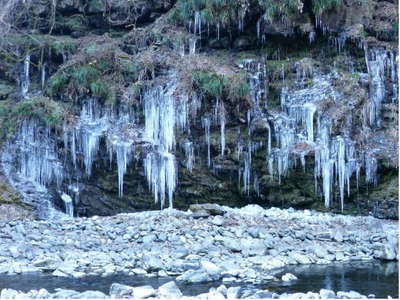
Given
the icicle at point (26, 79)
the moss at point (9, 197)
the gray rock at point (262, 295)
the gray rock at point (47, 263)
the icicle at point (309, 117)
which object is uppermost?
the icicle at point (26, 79)

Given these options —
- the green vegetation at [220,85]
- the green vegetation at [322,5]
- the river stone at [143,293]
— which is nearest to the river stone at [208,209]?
the green vegetation at [220,85]

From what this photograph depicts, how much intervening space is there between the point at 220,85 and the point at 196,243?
15.1 feet

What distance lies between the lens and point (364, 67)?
14.7m

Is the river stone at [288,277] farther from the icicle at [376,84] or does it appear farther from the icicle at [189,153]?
the icicle at [376,84]

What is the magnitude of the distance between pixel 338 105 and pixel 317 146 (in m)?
1.18

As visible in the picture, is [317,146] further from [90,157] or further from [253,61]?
[90,157]

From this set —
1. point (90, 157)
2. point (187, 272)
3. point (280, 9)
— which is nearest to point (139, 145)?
point (90, 157)

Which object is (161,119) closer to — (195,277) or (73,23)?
(73,23)

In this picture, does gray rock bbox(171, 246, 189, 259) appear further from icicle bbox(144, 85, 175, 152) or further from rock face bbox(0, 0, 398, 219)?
icicle bbox(144, 85, 175, 152)

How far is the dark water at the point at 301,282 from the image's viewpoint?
320 inches

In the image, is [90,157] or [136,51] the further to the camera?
[136,51]

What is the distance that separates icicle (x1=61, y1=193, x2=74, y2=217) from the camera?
49.5 feet

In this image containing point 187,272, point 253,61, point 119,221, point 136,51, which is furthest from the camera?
point 136,51

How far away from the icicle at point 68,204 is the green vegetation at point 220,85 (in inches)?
184
